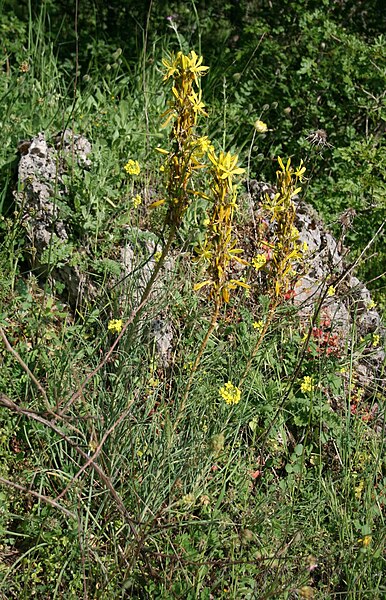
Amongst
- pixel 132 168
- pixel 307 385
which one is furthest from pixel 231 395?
pixel 132 168

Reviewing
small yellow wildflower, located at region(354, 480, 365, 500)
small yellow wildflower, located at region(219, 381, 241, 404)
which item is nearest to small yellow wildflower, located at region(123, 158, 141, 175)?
small yellow wildflower, located at region(219, 381, 241, 404)

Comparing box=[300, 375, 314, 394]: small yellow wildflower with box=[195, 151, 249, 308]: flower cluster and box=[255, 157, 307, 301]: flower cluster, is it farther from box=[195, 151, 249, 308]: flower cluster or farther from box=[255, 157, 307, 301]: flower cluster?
box=[195, 151, 249, 308]: flower cluster

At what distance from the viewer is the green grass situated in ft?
8.95

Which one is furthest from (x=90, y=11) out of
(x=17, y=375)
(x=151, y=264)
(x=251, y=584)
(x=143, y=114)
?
(x=251, y=584)

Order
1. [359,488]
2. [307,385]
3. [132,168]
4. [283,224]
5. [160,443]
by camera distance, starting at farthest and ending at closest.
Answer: [132,168]
[307,385]
[359,488]
[160,443]
[283,224]

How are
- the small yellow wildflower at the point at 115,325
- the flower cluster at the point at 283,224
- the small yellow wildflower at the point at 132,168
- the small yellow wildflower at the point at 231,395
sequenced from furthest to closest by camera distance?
the small yellow wildflower at the point at 132,168 → the small yellow wildflower at the point at 115,325 → the small yellow wildflower at the point at 231,395 → the flower cluster at the point at 283,224

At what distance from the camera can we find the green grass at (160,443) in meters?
2.73

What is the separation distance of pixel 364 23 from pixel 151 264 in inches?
121

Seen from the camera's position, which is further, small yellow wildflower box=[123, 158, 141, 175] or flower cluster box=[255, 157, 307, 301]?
small yellow wildflower box=[123, 158, 141, 175]

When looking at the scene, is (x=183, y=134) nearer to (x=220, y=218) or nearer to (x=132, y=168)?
(x=220, y=218)

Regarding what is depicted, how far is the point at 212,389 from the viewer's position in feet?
10.6

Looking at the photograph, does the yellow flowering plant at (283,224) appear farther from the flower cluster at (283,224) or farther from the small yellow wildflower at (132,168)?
the small yellow wildflower at (132,168)

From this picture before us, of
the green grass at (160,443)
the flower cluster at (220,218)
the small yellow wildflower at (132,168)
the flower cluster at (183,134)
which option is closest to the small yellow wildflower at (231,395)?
the green grass at (160,443)

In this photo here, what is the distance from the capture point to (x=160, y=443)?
3.00 m
